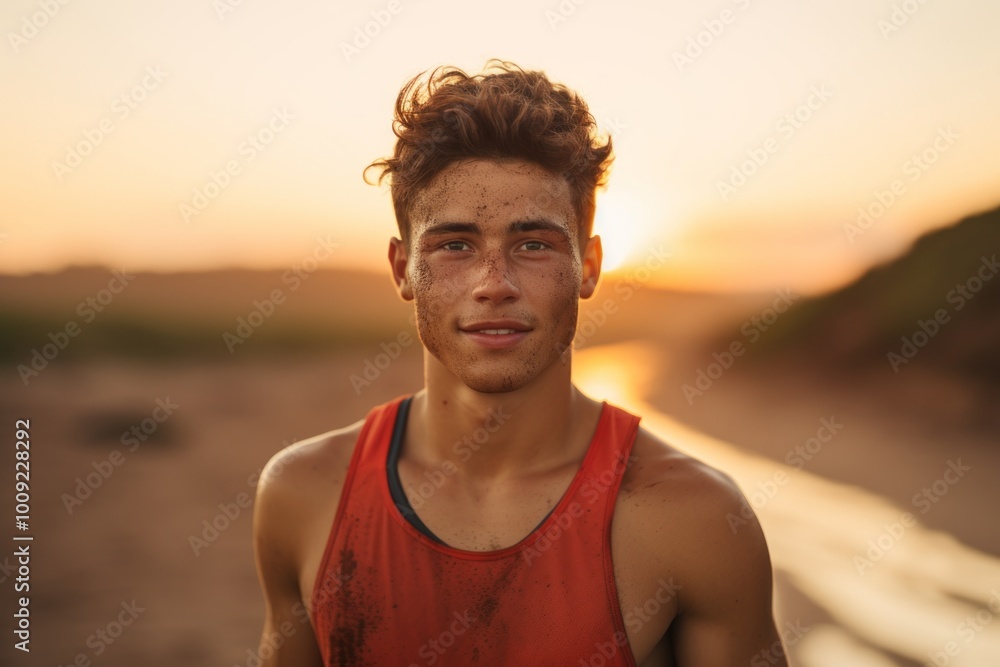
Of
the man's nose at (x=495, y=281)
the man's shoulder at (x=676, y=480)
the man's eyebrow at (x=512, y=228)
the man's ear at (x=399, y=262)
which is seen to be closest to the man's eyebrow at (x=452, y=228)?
the man's eyebrow at (x=512, y=228)

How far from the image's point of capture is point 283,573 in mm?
3086

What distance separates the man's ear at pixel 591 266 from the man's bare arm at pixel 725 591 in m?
0.75

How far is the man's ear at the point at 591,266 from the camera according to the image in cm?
307

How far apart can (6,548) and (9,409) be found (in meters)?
4.60

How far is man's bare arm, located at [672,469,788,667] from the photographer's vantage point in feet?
9.06

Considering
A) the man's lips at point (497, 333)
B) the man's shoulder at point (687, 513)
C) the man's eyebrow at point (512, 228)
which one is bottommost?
the man's shoulder at point (687, 513)

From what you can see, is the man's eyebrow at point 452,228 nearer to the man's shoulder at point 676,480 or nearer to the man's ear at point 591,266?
the man's ear at point 591,266

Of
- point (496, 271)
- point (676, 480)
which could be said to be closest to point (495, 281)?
point (496, 271)

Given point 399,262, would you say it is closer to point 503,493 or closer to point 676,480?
point 503,493

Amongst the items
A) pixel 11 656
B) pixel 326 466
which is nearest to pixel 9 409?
pixel 11 656

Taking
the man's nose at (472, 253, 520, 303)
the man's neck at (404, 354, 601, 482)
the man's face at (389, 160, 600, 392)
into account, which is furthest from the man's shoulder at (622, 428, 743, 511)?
the man's nose at (472, 253, 520, 303)

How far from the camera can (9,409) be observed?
11430mm

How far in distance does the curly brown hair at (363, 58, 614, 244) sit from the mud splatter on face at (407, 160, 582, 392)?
6 centimetres

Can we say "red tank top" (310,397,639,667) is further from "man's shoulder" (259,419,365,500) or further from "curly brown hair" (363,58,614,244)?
"curly brown hair" (363,58,614,244)
